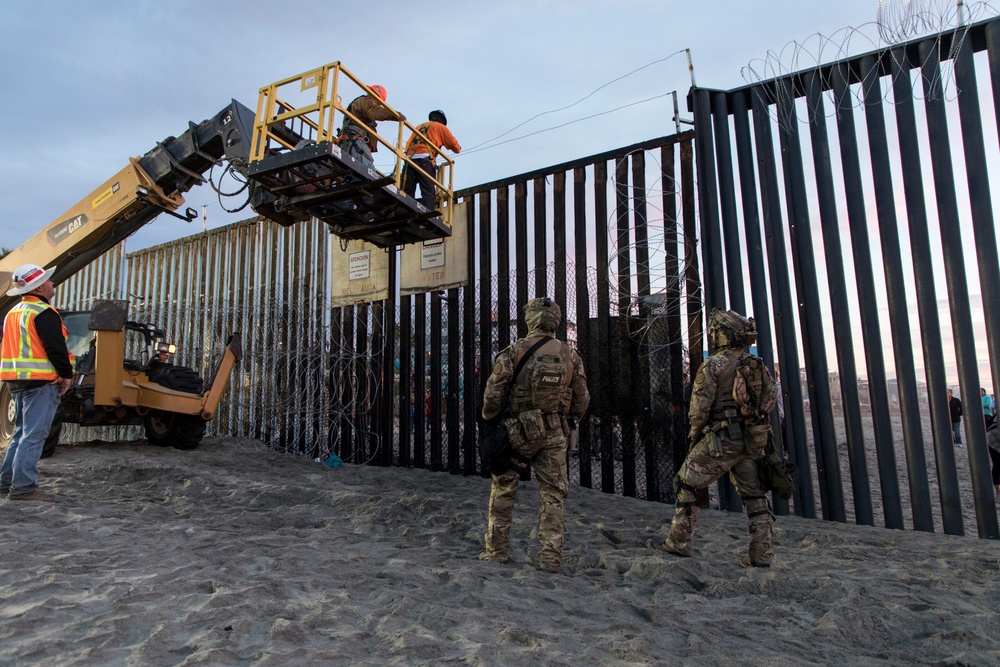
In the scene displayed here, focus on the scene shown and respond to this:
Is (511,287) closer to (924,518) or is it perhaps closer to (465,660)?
(924,518)

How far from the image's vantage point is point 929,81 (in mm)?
5289

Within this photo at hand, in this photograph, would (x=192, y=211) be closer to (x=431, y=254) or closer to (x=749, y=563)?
(x=431, y=254)

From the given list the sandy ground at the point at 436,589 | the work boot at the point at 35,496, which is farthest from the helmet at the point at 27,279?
the sandy ground at the point at 436,589

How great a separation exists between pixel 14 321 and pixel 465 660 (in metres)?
4.57

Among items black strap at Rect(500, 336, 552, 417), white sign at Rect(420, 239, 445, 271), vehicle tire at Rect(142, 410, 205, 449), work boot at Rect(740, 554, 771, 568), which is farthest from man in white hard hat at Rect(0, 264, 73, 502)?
work boot at Rect(740, 554, 771, 568)

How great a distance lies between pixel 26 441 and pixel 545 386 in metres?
3.96

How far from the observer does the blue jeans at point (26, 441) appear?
4676 millimetres

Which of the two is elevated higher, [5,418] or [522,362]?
[522,362]

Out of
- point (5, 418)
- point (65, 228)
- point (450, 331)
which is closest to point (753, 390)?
point (450, 331)

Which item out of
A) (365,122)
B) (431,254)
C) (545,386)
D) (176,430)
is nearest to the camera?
(545,386)

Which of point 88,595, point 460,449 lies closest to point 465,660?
point 88,595

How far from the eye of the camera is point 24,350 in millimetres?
4703

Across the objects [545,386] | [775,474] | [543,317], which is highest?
[543,317]

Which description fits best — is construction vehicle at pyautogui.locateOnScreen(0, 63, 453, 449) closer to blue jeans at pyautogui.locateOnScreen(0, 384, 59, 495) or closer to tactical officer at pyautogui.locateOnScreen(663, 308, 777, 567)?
blue jeans at pyautogui.locateOnScreen(0, 384, 59, 495)
